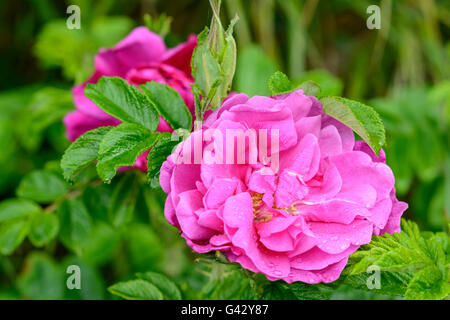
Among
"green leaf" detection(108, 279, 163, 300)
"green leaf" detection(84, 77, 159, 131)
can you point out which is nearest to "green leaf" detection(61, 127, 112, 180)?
"green leaf" detection(84, 77, 159, 131)

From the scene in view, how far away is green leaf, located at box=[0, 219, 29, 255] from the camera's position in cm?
66

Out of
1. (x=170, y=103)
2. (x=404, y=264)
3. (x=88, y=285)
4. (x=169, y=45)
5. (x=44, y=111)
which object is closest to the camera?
(x=404, y=264)

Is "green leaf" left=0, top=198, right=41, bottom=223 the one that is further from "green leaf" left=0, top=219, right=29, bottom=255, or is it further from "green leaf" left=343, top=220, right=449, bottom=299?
"green leaf" left=343, top=220, right=449, bottom=299

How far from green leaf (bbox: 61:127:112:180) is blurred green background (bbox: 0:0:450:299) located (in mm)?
148

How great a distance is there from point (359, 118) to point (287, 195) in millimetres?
92

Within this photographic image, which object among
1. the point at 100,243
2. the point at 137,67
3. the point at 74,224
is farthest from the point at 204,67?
the point at 100,243

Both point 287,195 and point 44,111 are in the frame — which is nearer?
point 287,195

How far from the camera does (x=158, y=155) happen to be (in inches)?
19.4

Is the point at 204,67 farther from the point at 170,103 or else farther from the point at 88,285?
the point at 88,285

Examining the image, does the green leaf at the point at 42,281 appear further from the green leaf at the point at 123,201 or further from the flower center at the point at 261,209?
the flower center at the point at 261,209

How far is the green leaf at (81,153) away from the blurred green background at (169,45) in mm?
148

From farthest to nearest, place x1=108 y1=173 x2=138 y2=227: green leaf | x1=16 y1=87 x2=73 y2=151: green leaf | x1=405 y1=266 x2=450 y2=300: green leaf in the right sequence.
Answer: x1=16 y1=87 x2=73 y2=151: green leaf, x1=108 y1=173 x2=138 y2=227: green leaf, x1=405 y1=266 x2=450 y2=300: green leaf

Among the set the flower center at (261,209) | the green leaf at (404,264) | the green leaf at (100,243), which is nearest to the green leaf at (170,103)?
the flower center at (261,209)

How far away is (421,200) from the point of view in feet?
3.70
